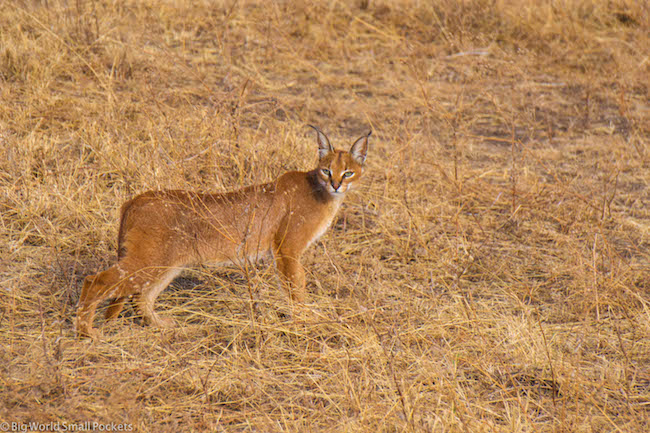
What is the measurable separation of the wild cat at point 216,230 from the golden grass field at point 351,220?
189 millimetres

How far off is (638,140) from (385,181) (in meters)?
3.20

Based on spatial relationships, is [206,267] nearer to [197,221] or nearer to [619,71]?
[197,221]

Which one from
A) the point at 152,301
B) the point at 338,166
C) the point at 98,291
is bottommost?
the point at 152,301

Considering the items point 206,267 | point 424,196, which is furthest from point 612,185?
point 206,267

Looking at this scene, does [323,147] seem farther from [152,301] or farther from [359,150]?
[152,301]

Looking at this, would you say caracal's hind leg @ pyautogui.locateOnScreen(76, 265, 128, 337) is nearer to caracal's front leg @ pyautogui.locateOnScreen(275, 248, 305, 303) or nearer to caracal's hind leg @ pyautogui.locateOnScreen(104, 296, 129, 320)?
caracal's hind leg @ pyautogui.locateOnScreen(104, 296, 129, 320)

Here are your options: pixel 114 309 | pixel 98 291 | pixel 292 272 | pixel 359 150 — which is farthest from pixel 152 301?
pixel 359 150

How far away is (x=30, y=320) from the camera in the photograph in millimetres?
4598

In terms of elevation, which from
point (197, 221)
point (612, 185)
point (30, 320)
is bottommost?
point (612, 185)

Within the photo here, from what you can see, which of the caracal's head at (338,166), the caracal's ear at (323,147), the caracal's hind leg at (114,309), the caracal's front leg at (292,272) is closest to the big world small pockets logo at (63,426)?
the caracal's hind leg at (114,309)

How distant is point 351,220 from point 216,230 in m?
1.80

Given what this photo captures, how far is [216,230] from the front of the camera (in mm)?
4688

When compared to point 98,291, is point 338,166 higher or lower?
higher

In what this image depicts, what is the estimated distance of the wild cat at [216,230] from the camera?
4348 mm
